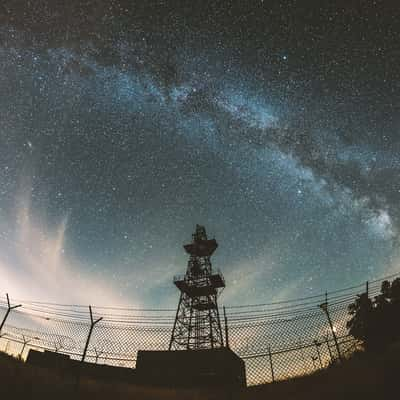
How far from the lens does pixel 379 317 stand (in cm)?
2633

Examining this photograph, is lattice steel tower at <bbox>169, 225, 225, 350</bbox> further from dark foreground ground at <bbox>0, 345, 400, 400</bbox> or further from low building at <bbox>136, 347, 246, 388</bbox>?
dark foreground ground at <bbox>0, 345, 400, 400</bbox>

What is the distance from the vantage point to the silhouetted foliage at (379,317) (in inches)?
981

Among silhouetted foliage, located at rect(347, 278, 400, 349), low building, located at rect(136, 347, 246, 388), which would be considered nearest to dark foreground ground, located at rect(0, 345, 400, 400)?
low building, located at rect(136, 347, 246, 388)

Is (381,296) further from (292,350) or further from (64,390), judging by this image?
(64,390)

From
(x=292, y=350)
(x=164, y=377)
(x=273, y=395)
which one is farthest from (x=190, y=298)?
(x=273, y=395)

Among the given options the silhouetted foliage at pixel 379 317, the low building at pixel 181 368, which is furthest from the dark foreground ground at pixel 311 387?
the silhouetted foliage at pixel 379 317

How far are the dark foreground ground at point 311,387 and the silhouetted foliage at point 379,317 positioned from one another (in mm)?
21049

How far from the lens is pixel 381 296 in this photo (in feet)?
93.3

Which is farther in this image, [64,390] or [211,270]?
[211,270]

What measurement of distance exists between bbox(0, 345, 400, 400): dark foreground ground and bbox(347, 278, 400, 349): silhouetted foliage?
21049 mm

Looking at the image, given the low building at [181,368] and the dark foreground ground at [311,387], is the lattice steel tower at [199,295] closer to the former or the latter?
the low building at [181,368]

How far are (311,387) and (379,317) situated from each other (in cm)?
2662

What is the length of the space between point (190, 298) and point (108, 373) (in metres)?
10.6

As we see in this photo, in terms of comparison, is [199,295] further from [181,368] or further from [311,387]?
[311,387]
